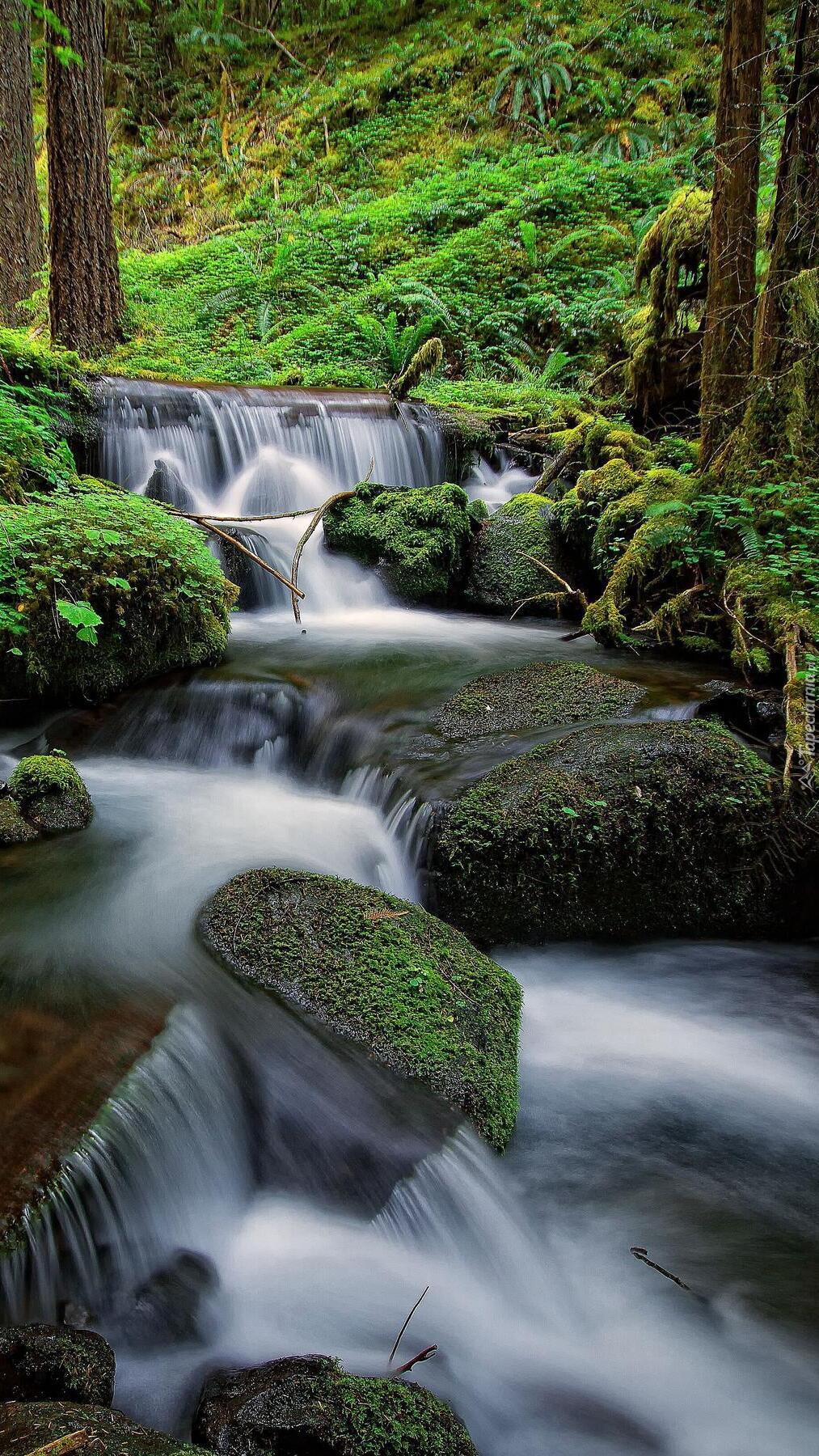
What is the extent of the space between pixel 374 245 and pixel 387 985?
14.6 metres

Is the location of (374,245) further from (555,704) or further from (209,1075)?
(209,1075)

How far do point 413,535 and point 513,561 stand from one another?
95 centimetres

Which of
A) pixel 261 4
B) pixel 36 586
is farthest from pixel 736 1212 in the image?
pixel 261 4

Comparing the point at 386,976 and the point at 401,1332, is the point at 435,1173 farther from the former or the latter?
the point at 386,976

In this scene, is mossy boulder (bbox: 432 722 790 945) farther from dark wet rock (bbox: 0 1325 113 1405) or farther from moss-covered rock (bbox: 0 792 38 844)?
dark wet rock (bbox: 0 1325 113 1405)

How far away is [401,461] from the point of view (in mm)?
9016

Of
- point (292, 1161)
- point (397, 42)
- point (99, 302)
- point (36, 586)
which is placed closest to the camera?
point (292, 1161)

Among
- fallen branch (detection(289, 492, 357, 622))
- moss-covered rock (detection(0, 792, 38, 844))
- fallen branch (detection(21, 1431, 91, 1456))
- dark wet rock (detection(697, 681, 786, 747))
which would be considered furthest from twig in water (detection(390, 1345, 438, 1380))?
fallen branch (detection(289, 492, 357, 622))

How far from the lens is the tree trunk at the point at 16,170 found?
1121 cm

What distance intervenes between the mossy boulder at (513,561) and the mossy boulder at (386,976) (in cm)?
468

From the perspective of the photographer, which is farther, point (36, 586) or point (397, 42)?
point (397, 42)

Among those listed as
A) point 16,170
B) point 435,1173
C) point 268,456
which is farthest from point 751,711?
point 16,170

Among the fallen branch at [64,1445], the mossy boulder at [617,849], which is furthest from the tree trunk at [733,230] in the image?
the fallen branch at [64,1445]

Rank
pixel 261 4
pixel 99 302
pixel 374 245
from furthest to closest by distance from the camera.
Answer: pixel 261 4 < pixel 374 245 < pixel 99 302
